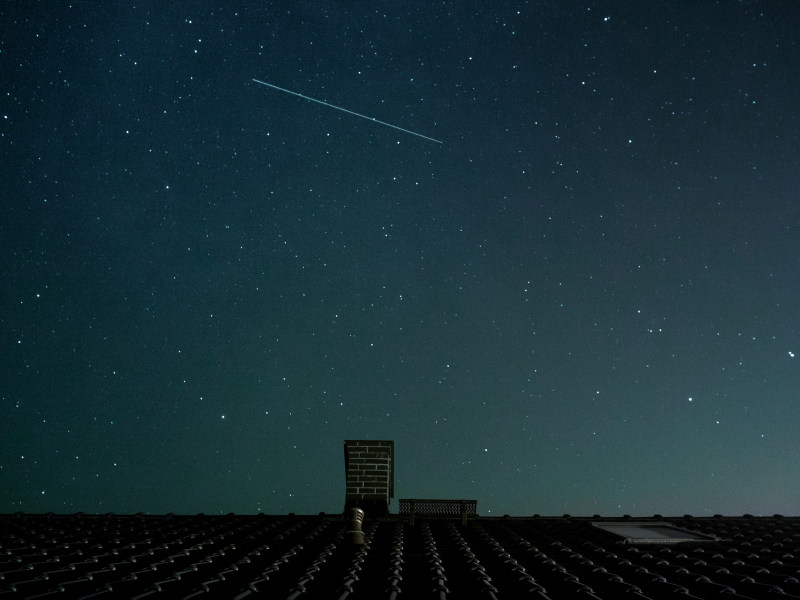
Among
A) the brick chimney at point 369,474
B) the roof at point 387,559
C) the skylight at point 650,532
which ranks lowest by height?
the roof at point 387,559

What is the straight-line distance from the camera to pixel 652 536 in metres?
8.70

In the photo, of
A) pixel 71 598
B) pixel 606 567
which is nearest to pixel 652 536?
pixel 606 567

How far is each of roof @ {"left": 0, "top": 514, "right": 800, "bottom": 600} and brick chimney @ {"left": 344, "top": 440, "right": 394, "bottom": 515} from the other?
2.54 ft

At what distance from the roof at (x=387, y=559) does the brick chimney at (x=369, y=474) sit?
2.54 feet

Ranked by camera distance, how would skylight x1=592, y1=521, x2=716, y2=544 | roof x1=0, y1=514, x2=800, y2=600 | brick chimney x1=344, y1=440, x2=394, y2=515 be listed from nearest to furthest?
roof x1=0, y1=514, x2=800, y2=600, skylight x1=592, y1=521, x2=716, y2=544, brick chimney x1=344, y1=440, x2=394, y2=515

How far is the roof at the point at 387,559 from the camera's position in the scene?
557 cm

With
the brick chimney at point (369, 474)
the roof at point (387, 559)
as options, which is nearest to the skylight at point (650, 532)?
the roof at point (387, 559)

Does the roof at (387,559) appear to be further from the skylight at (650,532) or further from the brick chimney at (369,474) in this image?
the brick chimney at (369,474)

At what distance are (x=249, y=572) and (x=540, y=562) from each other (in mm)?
3466

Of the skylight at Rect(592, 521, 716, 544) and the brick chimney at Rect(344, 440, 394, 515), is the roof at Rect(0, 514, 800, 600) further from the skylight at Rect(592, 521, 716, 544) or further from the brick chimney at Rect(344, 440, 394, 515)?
the brick chimney at Rect(344, 440, 394, 515)

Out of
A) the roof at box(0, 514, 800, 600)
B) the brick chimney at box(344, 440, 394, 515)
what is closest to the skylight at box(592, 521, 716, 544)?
the roof at box(0, 514, 800, 600)

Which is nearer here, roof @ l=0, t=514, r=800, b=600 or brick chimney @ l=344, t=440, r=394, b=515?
roof @ l=0, t=514, r=800, b=600

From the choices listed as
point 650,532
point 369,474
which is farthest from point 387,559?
point 369,474

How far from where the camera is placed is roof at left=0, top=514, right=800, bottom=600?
5568 millimetres
